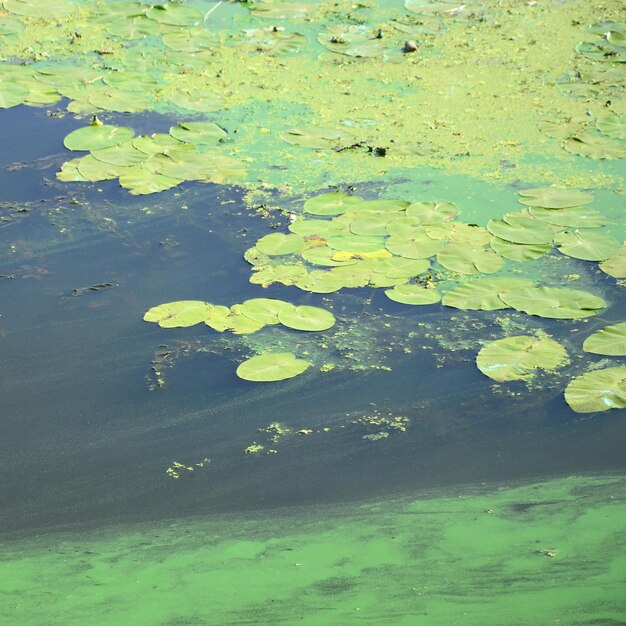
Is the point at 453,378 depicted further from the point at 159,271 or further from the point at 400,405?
the point at 159,271

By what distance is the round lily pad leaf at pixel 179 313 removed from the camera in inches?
122

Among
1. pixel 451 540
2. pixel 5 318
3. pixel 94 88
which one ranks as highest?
pixel 94 88

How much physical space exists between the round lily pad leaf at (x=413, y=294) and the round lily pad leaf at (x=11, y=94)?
2400 millimetres

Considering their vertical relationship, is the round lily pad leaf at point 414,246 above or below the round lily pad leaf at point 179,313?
above

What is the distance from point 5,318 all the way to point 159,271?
1.92ft

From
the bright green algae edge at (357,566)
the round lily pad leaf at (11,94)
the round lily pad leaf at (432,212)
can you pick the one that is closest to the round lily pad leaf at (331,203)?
the round lily pad leaf at (432,212)

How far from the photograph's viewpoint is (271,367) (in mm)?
2908

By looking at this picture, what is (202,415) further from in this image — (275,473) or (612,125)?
(612,125)

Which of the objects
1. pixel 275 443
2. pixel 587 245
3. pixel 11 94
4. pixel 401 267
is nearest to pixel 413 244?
pixel 401 267

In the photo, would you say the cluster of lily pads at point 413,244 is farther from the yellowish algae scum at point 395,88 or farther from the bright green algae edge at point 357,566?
the bright green algae edge at point 357,566

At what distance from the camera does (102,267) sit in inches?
135

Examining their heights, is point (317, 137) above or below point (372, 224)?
above

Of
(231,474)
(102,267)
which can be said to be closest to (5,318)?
(102,267)

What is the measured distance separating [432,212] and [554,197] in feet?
1.75
